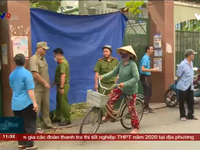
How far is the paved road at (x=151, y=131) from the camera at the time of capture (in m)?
4.53

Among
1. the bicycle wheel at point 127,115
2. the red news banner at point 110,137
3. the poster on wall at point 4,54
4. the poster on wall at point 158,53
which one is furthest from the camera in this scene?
the poster on wall at point 158,53

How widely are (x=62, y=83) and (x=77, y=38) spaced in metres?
1.41

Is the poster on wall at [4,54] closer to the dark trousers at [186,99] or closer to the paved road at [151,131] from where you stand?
the paved road at [151,131]

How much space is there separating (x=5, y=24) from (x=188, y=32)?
21.7 feet

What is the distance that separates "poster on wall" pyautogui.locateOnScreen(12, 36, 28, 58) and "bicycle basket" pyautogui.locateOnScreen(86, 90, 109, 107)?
1.79 meters

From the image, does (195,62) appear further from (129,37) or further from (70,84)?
(70,84)

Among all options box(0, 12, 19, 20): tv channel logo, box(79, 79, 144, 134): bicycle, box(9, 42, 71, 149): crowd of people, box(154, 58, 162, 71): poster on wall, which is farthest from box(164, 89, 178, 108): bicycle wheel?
box(0, 12, 19, 20): tv channel logo

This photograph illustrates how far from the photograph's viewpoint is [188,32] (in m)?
9.34

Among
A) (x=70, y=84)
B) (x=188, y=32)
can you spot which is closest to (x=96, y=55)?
(x=70, y=84)

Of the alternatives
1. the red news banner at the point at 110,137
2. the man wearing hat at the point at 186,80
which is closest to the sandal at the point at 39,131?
the red news banner at the point at 110,137

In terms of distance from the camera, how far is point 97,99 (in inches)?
182

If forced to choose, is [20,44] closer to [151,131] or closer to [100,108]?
[100,108]

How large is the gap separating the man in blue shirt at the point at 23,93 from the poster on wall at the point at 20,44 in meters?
1.18

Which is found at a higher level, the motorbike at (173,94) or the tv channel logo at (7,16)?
the tv channel logo at (7,16)
